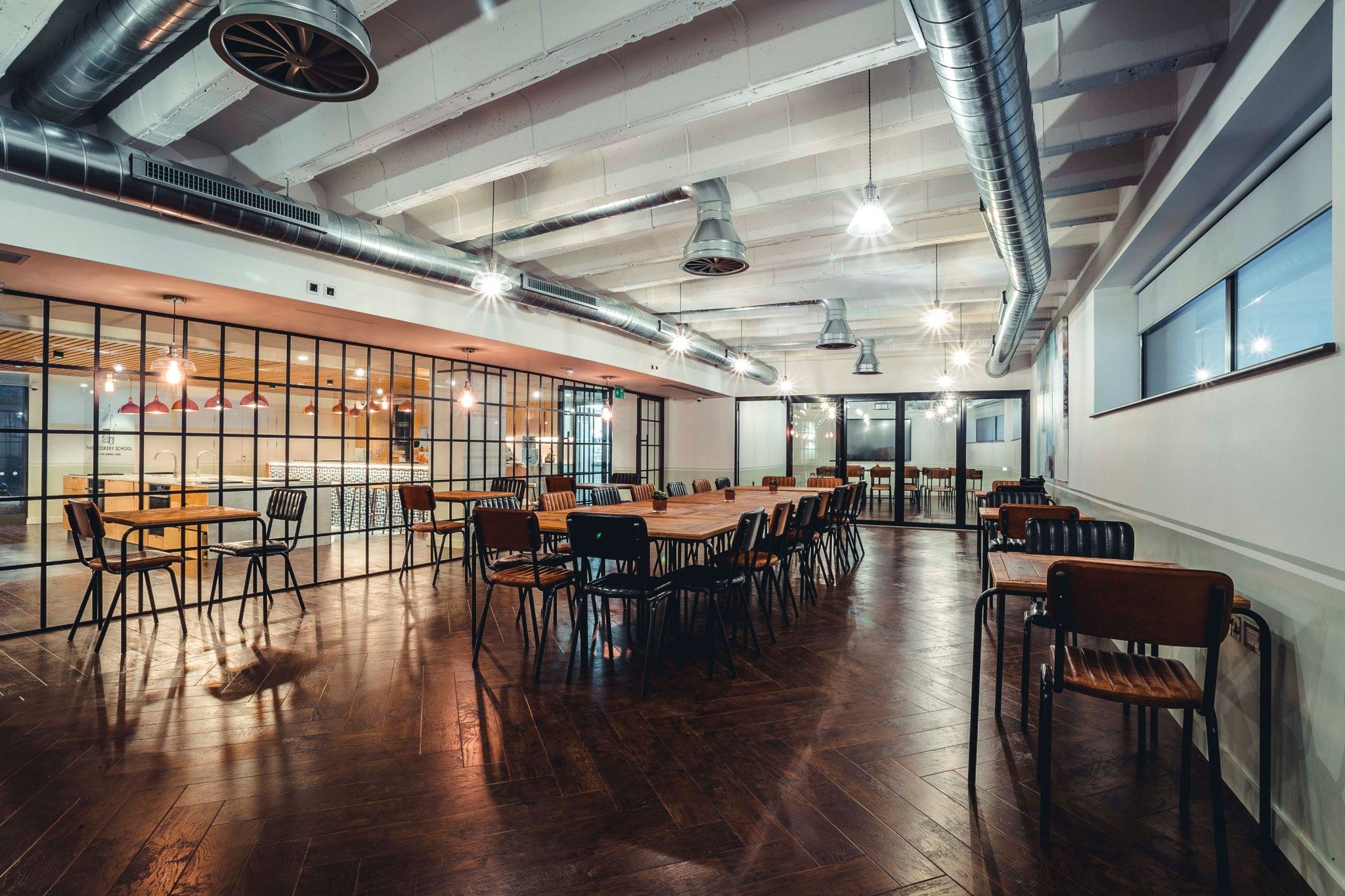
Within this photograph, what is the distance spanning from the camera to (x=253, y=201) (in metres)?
3.74

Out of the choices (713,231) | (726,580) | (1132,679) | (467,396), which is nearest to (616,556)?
(726,580)

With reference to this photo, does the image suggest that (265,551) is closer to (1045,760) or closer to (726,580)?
(726,580)

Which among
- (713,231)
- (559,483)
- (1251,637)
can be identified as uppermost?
(713,231)

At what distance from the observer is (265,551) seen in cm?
500

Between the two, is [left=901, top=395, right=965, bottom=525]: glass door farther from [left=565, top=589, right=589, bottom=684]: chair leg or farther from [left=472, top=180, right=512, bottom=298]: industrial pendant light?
[left=565, top=589, right=589, bottom=684]: chair leg

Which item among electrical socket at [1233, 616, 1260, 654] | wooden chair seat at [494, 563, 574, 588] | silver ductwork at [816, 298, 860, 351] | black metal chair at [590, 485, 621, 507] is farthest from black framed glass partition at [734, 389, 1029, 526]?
electrical socket at [1233, 616, 1260, 654]

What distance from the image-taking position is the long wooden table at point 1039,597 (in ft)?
6.65

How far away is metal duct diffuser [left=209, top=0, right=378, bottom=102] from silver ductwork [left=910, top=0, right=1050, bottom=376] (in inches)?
72.3

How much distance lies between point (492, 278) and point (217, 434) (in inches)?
112

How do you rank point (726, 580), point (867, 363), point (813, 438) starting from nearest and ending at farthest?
point (726, 580)
point (867, 363)
point (813, 438)

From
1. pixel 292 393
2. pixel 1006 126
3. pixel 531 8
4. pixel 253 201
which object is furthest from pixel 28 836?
pixel 292 393

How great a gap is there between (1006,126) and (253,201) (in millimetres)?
3933

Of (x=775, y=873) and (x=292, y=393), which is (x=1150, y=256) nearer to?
(x=775, y=873)

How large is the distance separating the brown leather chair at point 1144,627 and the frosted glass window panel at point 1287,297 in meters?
1.24
